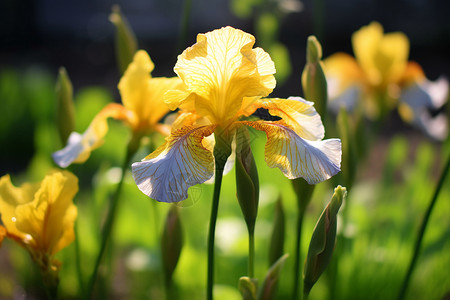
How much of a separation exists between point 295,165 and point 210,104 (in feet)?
0.40

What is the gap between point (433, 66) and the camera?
15.3 ft

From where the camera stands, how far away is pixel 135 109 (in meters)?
0.76

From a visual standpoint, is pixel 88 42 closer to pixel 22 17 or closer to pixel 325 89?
pixel 22 17

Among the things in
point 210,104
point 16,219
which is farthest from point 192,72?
point 16,219

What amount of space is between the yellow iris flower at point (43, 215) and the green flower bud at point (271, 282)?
0.86ft

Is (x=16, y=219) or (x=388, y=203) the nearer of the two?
(x=16, y=219)

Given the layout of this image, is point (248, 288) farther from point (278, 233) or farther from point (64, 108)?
point (64, 108)

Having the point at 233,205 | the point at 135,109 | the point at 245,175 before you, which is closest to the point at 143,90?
the point at 135,109

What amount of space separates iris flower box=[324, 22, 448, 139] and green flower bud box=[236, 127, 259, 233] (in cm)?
80

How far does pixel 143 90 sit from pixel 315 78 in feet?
0.85

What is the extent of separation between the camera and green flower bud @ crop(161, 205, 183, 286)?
729 mm

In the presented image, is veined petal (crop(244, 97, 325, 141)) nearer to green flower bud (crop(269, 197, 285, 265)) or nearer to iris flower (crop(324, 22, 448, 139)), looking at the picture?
green flower bud (crop(269, 197, 285, 265))

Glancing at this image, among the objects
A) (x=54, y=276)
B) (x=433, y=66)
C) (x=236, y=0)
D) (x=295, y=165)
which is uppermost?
(x=236, y=0)

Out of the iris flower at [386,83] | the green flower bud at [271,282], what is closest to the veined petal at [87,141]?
the green flower bud at [271,282]
